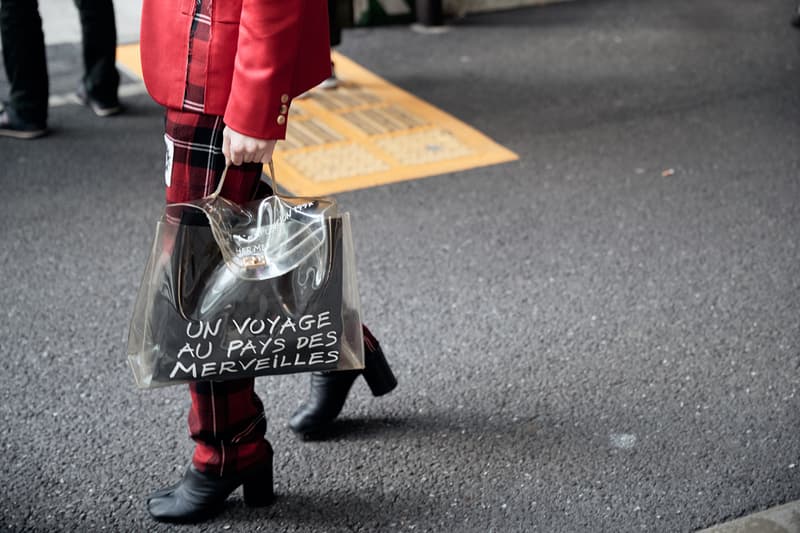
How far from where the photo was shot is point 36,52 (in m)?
4.45

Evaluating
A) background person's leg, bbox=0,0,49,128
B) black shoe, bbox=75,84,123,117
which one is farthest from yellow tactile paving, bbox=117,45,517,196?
background person's leg, bbox=0,0,49,128

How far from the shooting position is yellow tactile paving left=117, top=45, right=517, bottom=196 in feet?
13.9

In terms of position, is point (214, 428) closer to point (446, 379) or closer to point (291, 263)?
point (291, 263)

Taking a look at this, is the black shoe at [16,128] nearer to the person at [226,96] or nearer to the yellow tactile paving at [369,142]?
the yellow tactile paving at [369,142]

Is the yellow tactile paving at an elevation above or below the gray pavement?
below

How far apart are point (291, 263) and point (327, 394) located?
0.72m

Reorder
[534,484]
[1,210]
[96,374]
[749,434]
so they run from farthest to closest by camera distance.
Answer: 1. [1,210]
2. [96,374]
3. [749,434]
4. [534,484]

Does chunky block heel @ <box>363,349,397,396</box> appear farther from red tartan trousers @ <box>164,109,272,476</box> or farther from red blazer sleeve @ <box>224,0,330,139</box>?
red blazer sleeve @ <box>224,0,330,139</box>

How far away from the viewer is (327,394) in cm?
253

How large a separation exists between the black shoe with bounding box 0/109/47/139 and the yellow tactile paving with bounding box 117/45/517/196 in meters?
1.15

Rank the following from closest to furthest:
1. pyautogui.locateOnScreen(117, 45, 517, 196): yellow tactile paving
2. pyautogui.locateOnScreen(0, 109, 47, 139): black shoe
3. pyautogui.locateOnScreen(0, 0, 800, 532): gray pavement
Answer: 1. pyautogui.locateOnScreen(0, 0, 800, 532): gray pavement
2. pyautogui.locateOnScreen(117, 45, 517, 196): yellow tactile paving
3. pyautogui.locateOnScreen(0, 109, 47, 139): black shoe

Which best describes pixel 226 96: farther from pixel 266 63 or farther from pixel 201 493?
pixel 201 493

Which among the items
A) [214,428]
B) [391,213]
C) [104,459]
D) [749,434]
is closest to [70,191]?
[391,213]

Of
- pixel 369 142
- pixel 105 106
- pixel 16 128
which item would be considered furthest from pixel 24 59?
pixel 369 142
